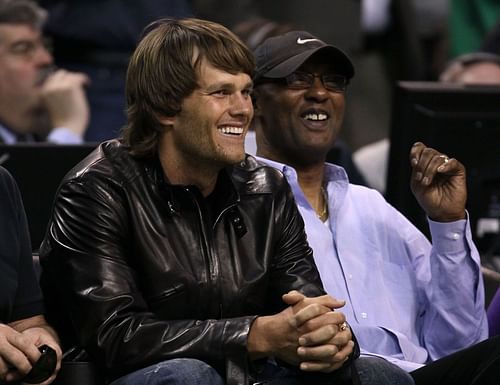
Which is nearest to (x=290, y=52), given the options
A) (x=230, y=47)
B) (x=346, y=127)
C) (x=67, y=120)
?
(x=230, y=47)

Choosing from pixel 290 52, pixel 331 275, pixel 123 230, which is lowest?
pixel 331 275

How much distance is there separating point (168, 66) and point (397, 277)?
104cm

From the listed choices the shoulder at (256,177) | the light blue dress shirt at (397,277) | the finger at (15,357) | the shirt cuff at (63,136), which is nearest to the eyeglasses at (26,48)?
the shirt cuff at (63,136)

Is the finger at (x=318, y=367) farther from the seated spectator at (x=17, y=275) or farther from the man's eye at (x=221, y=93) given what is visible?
the man's eye at (x=221, y=93)

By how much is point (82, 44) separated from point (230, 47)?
3.28 m

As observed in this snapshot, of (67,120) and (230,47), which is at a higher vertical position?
(230,47)

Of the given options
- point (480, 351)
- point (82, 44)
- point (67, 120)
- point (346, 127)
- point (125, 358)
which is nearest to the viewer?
point (125, 358)

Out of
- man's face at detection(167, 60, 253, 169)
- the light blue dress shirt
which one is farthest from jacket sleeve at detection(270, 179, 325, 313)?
the light blue dress shirt

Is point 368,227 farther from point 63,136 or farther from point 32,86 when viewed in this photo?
point 32,86

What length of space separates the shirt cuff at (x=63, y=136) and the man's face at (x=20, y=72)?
0.13 metres

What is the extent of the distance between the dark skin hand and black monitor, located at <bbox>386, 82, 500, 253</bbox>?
0.73 m

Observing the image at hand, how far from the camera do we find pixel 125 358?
3504 millimetres

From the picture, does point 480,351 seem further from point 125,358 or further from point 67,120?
point 67,120

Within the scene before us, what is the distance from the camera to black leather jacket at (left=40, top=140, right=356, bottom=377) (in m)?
3.52
